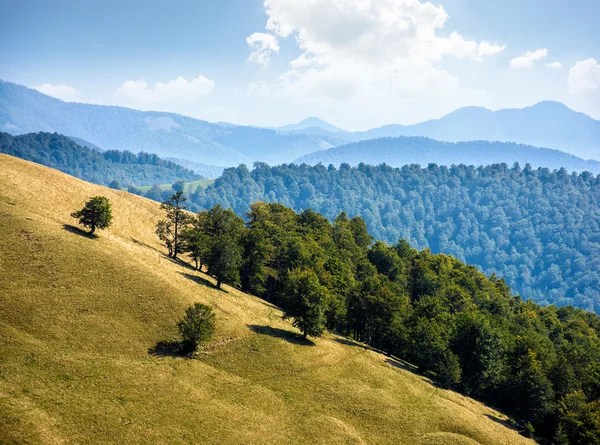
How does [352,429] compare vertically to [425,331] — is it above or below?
below

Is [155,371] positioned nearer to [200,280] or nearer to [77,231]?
[200,280]

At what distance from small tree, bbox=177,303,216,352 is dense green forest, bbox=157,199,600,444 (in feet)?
63.8

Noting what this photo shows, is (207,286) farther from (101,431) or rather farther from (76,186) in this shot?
(76,186)

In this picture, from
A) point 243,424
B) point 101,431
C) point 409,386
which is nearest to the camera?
point 101,431

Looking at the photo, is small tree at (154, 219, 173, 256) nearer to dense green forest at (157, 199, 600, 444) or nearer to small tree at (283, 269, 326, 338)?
dense green forest at (157, 199, 600, 444)

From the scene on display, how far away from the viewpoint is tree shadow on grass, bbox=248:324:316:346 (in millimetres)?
71625

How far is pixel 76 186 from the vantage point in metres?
107

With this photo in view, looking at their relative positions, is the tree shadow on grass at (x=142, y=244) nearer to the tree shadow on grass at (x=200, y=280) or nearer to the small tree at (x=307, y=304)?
the tree shadow on grass at (x=200, y=280)

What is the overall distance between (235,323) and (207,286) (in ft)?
49.4

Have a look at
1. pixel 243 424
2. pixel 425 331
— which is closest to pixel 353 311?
pixel 425 331

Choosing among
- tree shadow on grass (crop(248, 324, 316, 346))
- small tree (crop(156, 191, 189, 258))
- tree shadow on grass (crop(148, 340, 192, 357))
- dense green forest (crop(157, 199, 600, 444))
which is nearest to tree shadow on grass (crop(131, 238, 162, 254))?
small tree (crop(156, 191, 189, 258))

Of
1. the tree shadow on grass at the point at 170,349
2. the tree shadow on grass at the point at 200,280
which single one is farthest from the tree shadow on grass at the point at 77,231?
the tree shadow on grass at the point at 170,349

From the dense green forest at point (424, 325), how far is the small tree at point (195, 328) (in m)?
19.4

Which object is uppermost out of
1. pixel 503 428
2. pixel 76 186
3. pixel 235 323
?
pixel 76 186
